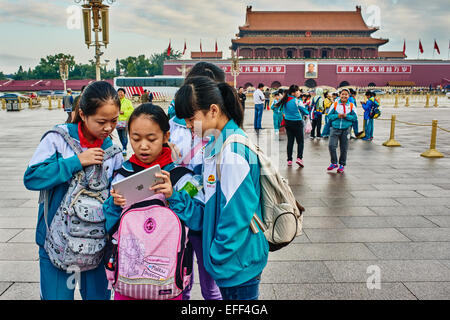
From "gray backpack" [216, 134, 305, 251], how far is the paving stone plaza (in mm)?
296

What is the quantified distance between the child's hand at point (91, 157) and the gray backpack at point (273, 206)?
0.48m

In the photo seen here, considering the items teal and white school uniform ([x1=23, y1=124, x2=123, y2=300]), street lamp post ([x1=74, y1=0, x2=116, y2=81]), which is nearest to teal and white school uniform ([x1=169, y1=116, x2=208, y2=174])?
teal and white school uniform ([x1=23, y1=124, x2=123, y2=300])

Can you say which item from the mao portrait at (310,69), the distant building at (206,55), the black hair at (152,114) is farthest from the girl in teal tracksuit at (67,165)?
the distant building at (206,55)

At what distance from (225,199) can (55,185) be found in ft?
2.23

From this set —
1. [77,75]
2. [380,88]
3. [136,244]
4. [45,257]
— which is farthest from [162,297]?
[77,75]

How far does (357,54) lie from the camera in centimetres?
4022

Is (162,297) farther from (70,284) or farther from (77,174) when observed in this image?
(77,174)

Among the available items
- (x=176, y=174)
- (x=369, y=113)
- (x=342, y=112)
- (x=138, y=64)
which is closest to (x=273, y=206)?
(x=176, y=174)

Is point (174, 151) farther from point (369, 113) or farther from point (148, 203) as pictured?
point (369, 113)

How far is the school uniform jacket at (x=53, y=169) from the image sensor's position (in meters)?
1.51

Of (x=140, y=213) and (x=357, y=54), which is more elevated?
(x=357, y=54)

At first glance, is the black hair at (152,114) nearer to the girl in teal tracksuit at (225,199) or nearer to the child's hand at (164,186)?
the girl in teal tracksuit at (225,199)

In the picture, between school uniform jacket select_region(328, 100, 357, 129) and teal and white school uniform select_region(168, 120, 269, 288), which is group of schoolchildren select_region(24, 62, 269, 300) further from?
school uniform jacket select_region(328, 100, 357, 129)
